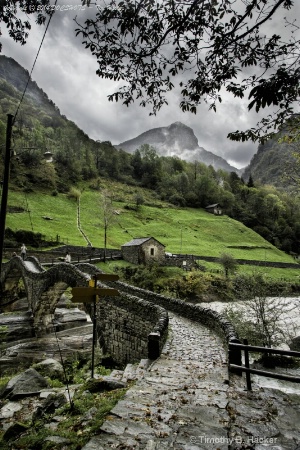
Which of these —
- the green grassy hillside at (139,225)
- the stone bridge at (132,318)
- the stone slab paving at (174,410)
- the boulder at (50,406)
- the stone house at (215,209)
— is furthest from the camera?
the stone house at (215,209)

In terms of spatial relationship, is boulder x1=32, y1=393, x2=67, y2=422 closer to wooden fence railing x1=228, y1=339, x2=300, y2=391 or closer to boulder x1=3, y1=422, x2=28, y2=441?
boulder x1=3, y1=422, x2=28, y2=441

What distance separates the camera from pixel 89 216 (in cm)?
6731

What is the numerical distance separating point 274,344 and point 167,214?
205 ft

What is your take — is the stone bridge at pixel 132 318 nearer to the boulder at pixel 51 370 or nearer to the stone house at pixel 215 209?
the boulder at pixel 51 370

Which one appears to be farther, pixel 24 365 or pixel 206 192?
pixel 206 192

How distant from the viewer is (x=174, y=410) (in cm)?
478

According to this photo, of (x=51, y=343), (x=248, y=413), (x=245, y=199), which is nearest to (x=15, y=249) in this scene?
(x=51, y=343)

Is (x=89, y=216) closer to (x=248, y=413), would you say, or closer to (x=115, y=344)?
(x=115, y=344)

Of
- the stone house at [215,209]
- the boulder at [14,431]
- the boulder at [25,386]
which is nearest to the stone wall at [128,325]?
the boulder at [25,386]

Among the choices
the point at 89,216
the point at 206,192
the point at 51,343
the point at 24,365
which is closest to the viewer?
the point at 24,365

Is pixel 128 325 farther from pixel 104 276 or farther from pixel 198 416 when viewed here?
pixel 198 416

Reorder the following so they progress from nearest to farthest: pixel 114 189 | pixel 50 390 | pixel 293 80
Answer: pixel 293 80, pixel 50 390, pixel 114 189

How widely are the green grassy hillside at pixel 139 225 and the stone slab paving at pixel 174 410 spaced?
139ft

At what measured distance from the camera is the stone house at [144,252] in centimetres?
4316
